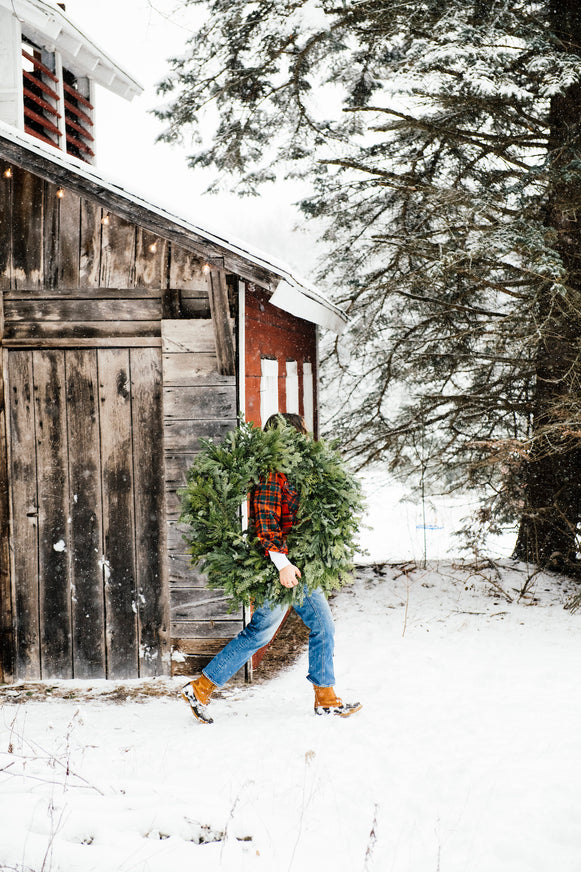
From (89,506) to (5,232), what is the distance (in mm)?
2135

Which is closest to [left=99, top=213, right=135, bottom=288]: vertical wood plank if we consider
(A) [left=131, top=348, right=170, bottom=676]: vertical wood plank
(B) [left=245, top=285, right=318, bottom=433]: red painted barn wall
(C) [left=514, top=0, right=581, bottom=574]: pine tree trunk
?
(A) [left=131, top=348, right=170, bottom=676]: vertical wood plank

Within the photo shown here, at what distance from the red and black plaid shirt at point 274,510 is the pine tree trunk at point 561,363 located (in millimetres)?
2703

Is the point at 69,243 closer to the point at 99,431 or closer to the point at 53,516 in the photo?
the point at 99,431

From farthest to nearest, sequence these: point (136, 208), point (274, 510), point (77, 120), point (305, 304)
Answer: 1. point (77, 120)
2. point (305, 304)
3. point (136, 208)
4. point (274, 510)

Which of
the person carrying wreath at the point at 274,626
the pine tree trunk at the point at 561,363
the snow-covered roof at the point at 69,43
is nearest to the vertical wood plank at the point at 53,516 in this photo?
the person carrying wreath at the point at 274,626

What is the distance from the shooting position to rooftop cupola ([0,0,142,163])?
6.66 meters

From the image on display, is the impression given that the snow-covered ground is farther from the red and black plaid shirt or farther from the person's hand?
the red and black plaid shirt

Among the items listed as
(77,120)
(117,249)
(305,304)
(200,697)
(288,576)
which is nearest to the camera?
(288,576)

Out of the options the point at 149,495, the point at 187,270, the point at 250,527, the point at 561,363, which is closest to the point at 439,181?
the point at 561,363

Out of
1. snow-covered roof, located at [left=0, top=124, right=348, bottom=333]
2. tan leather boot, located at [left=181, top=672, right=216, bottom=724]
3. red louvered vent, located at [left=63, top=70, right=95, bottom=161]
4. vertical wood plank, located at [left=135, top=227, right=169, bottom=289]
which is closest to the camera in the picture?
tan leather boot, located at [left=181, top=672, right=216, bottom=724]

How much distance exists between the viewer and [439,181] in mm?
8773

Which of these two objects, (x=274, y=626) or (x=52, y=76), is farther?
(x=52, y=76)

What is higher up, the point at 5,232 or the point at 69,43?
the point at 69,43

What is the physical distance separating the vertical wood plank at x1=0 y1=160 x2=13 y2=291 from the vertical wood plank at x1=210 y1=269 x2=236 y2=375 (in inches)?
60.8
